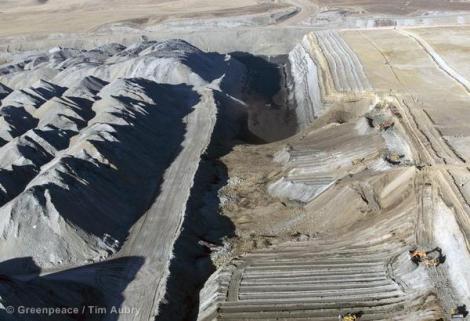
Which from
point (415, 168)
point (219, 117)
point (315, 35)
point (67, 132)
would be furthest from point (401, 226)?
point (315, 35)

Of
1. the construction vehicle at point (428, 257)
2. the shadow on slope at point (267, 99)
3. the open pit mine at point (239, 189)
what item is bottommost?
the shadow on slope at point (267, 99)

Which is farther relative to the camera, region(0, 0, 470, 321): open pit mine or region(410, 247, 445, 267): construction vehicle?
region(0, 0, 470, 321): open pit mine

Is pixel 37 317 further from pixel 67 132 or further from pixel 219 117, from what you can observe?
pixel 219 117

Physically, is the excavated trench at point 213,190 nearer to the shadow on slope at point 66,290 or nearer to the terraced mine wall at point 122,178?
the terraced mine wall at point 122,178

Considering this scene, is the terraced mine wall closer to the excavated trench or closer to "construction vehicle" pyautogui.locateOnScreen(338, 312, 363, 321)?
the excavated trench

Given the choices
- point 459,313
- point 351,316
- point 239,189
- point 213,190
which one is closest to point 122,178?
point 213,190

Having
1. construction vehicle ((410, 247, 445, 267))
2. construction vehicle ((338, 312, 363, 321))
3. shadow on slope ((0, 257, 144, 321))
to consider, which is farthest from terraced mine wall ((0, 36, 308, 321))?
construction vehicle ((410, 247, 445, 267))

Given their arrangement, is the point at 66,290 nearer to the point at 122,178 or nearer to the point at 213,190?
the point at 122,178

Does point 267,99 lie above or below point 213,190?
below

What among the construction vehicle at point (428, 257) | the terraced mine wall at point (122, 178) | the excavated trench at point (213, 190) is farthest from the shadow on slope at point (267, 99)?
the construction vehicle at point (428, 257)
